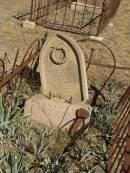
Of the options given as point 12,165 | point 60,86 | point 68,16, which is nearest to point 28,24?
point 68,16

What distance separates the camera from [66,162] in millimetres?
5316

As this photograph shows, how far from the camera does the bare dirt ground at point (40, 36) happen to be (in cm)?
836

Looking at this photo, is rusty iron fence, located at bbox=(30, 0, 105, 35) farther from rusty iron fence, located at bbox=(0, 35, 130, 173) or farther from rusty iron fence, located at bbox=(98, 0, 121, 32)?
rusty iron fence, located at bbox=(0, 35, 130, 173)

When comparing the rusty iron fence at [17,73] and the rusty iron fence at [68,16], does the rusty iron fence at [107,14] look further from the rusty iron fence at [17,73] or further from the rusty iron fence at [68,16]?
the rusty iron fence at [17,73]

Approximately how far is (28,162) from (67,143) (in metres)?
0.80

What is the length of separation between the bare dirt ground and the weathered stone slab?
1674mm

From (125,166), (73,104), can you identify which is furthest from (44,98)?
(125,166)

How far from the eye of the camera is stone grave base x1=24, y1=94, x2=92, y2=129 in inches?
240

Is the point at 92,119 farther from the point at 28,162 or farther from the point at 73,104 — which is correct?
the point at 28,162

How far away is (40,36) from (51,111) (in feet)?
13.2

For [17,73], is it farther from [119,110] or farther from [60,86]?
[119,110]

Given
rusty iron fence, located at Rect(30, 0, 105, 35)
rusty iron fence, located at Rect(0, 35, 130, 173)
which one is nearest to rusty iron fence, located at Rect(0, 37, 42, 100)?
rusty iron fence, located at Rect(0, 35, 130, 173)

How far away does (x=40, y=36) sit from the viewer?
32.3ft

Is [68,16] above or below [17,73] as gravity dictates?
above
